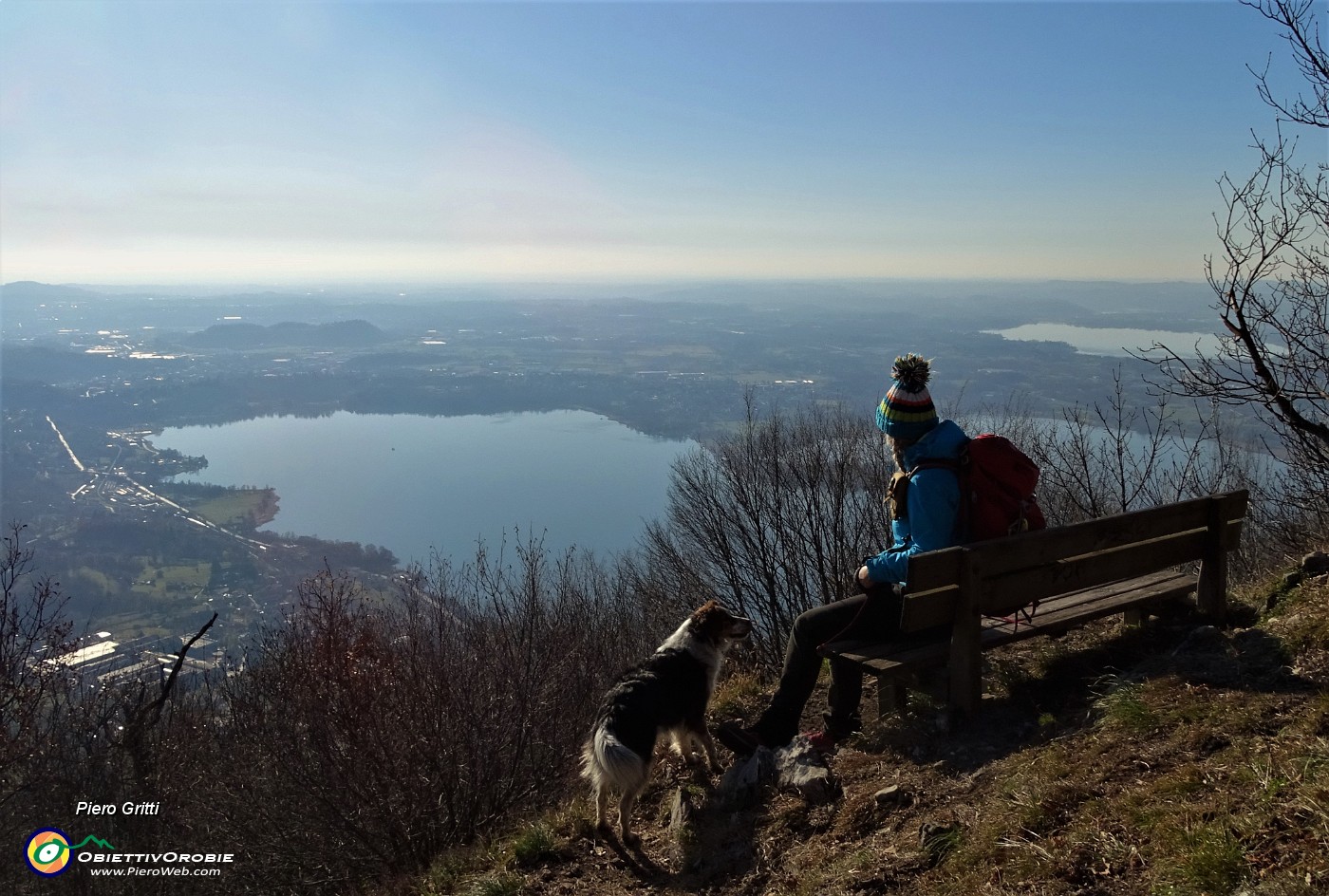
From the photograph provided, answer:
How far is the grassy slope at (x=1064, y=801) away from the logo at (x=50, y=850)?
5.29 metres

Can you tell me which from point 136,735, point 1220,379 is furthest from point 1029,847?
point 136,735

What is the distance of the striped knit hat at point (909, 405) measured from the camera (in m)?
4.68

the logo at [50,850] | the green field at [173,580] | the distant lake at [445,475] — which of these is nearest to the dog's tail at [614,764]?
the logo at [50,850]

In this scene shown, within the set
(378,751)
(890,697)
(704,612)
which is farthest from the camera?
(378,751)

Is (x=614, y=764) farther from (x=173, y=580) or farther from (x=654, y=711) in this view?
(x=173, y=580)

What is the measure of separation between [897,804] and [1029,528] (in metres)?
1.87

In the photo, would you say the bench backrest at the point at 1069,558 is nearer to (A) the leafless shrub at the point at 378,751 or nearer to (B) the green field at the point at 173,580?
(A) the leafless shrub at the point at 378,751

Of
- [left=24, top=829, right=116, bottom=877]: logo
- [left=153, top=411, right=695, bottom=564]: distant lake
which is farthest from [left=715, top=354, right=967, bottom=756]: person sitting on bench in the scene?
[left=153, top=411, right=695, bottom=564]: distant lake

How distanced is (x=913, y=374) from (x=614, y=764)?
3.00 m

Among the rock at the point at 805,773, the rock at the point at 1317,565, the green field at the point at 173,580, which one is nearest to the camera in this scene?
the rock at the point at 805,773

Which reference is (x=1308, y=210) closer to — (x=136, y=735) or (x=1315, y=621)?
(x=1315, y=621)

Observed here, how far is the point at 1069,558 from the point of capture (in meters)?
4.77

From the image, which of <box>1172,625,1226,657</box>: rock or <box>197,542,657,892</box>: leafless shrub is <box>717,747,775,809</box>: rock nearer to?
<box>197,542,657,892</box>: leafless shrub

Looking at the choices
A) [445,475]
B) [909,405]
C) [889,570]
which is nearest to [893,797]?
[889,570]
